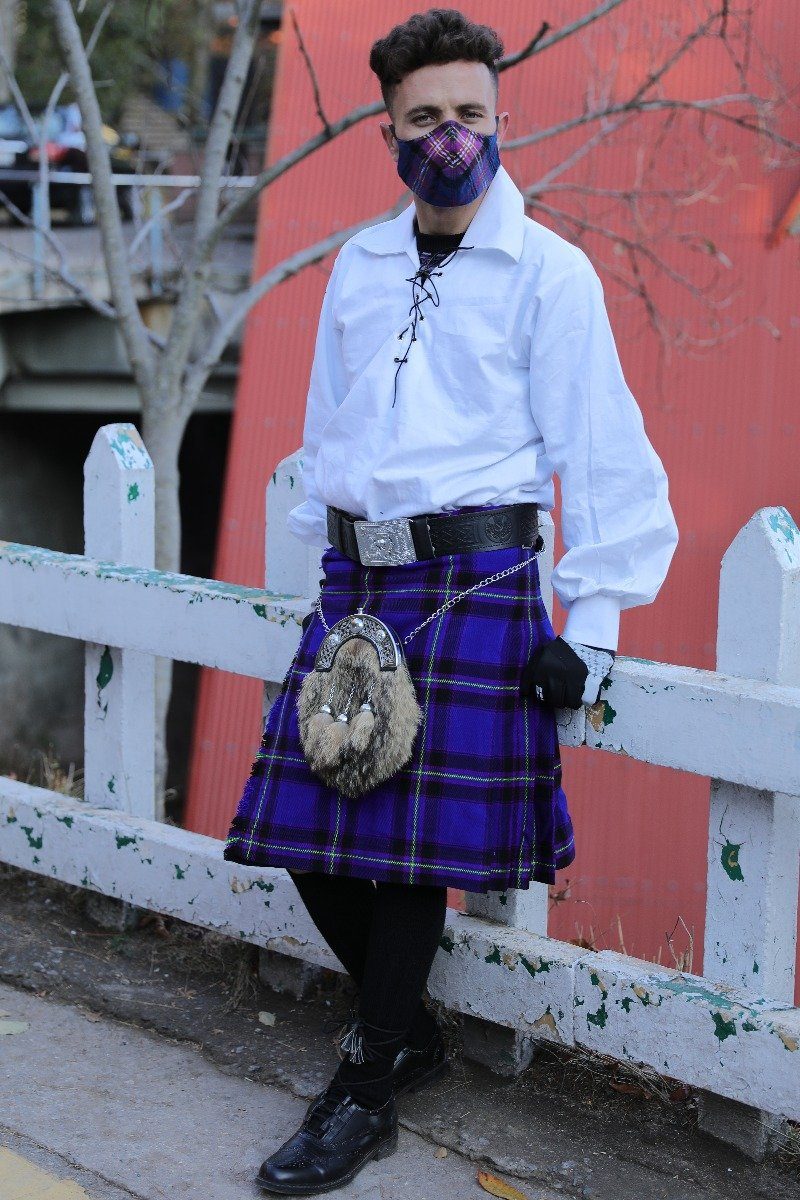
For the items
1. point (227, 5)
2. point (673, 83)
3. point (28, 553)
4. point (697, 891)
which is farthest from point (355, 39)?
point (227, 5)

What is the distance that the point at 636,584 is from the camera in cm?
233

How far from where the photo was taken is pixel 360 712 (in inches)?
91.9

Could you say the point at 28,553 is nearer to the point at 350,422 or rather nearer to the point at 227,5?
the point at 350,422

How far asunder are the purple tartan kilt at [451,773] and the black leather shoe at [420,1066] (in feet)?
1.48

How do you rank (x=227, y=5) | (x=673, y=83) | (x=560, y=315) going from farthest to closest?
(x=227, y=5), (x=673, y=83), (x=560, y=315)

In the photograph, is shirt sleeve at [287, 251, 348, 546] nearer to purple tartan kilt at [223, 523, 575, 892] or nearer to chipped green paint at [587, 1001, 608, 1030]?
purple tartan kilt at [223, 523, 575, 892]

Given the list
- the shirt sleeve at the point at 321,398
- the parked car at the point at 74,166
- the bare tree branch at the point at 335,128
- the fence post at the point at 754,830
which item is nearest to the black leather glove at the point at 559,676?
the fence post at the point at 754,830

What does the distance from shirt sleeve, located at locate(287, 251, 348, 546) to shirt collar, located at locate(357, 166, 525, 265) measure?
0.13m

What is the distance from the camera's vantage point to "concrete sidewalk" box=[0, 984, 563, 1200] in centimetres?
235

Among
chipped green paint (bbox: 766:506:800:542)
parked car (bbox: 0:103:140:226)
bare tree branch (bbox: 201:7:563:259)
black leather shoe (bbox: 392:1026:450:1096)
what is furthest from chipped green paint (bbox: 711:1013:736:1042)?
parked car (bbox: 0:103:140:226)

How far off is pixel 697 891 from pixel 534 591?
4863mm

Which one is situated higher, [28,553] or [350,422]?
[350,422]

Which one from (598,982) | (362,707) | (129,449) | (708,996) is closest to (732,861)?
(708,996)

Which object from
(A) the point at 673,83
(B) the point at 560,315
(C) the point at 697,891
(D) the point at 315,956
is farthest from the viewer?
(A) the point at 673,83
